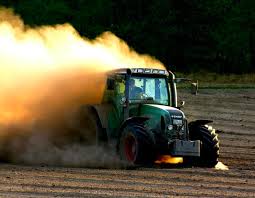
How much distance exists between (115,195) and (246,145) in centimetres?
1219

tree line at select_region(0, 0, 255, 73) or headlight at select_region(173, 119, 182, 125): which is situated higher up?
tree line at select_region(0, 0, 255, 73)

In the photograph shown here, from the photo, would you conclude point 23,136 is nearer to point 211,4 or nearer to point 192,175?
point 192,175

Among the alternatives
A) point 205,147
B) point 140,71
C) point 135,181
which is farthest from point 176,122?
point 135,181

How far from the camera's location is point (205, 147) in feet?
62.7

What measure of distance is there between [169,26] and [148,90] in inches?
1510

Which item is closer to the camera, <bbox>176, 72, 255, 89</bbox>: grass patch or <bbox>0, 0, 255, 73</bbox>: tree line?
<bbox>176, 72, 255, 89</bbox>: grass patch

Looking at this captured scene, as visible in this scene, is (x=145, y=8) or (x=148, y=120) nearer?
(x=148, y=120)

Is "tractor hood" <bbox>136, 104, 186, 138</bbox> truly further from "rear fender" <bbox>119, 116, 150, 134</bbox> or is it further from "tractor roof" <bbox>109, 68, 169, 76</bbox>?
"tractor roof" <bbox>109, 68, 169, 76</bbox>

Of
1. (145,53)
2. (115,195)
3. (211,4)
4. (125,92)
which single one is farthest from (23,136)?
(211,4)

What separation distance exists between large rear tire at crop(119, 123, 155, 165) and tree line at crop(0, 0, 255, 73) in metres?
36.2

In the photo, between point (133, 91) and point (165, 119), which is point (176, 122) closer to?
point (165, 119)

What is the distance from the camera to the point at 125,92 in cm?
1906

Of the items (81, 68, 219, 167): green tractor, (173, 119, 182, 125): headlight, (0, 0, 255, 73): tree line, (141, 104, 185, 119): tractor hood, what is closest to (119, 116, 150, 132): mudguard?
(81, 68, 219, 167): green tractor

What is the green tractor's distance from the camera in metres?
18.3
